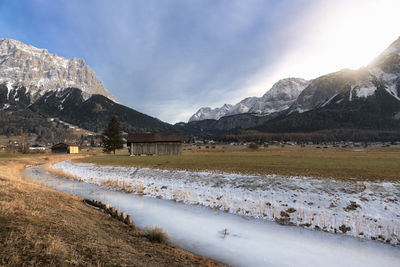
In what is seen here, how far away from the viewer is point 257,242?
11070 millimetres

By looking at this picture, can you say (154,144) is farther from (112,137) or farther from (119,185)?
(119,185)

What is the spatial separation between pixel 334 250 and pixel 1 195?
19282 mm

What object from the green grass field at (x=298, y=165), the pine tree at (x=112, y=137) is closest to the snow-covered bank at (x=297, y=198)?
the green grass field at (x=298, y=165)

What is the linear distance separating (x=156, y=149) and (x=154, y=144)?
158 centimetres

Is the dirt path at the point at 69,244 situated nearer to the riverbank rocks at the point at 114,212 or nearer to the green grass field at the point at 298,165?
the riverbank rocks at the point at 114,212

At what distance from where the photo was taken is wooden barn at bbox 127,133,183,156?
5934 centimetres

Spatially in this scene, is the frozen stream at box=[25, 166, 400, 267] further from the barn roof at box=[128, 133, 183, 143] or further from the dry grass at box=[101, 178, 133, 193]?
the barn roof at box=[128, 133, 183, 143]

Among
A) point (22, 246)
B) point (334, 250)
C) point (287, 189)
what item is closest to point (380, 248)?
Answer: point (334, 250)

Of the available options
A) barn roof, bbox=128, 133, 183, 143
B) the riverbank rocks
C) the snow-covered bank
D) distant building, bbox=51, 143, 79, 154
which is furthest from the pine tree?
the riverbank rocks

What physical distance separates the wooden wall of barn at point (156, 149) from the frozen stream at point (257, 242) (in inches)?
1733

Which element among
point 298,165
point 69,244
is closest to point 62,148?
point 298,165

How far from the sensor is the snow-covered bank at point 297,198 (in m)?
12.7

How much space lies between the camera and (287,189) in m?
18.2

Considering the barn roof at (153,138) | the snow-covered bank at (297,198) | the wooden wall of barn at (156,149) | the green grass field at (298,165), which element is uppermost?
the barn roof at (153,138)
